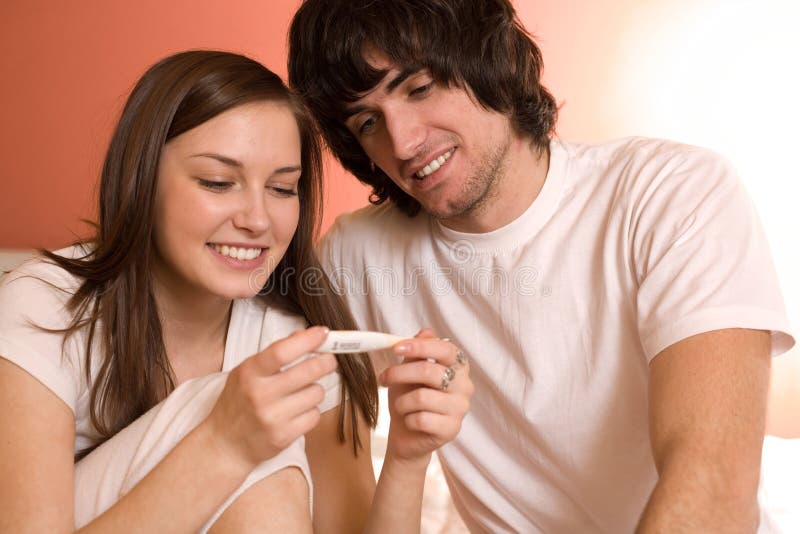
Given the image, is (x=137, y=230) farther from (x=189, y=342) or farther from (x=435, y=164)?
(x=435, y=164)

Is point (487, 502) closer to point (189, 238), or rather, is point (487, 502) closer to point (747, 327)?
point (747, 327)

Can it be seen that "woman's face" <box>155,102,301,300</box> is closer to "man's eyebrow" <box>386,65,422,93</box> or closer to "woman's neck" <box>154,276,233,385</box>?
"woman's neck" <box>154,276,233,385</box>

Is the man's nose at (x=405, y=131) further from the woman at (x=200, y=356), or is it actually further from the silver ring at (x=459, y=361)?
the silver ring at (x=459, y=361)

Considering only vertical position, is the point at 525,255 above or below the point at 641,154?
below

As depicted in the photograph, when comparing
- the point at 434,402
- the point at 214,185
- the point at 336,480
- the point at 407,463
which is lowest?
the point at 336,480

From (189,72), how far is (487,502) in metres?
0.98

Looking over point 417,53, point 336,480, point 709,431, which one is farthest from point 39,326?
point 709,431

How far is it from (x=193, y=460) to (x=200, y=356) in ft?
1.43

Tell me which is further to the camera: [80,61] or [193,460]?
[80,61]

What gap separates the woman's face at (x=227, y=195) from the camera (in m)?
1.31

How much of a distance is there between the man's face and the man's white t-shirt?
0.28 feet

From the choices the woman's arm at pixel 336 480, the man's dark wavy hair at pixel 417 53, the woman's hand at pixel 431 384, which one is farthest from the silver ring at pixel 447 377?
the man's dark wavy hair at pixel 417 53

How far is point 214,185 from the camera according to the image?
1.33 metres

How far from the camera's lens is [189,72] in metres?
1.35
